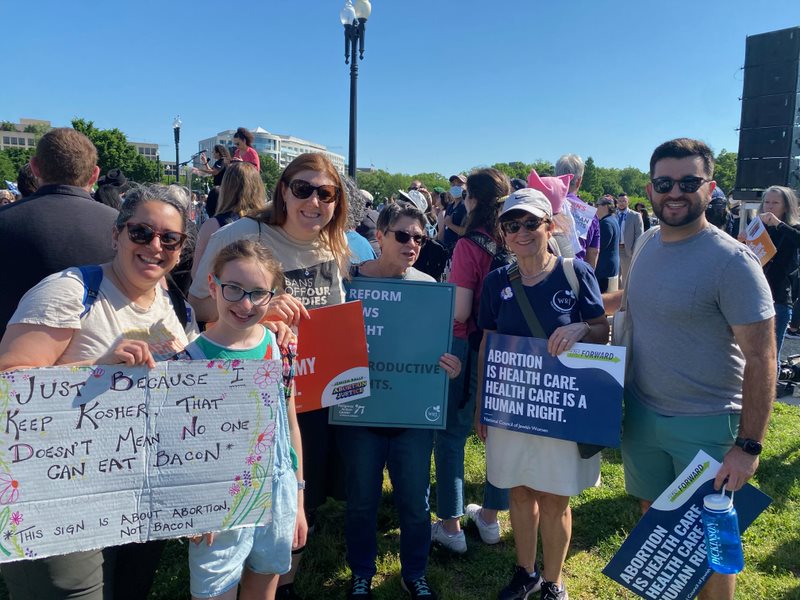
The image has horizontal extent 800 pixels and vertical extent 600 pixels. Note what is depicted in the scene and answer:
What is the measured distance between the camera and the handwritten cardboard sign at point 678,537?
2.38 metres

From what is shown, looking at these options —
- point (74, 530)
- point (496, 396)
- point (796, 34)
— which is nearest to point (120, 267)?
point (74, 530)

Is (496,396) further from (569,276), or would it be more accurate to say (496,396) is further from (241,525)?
(241,525)

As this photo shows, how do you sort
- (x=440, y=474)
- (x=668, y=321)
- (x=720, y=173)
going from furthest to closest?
(x=720, y=173) < (x=440, y=474) < (x=668, y=321)

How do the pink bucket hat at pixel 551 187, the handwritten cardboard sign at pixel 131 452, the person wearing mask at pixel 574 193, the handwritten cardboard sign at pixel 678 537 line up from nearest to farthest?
the handwritten cardboard sign at pixel 131 452, the handwritten cardboard sign at pixel 678 537, the pink bucket hat at pixel 551 187, the person wearing mask at pixel 574 193

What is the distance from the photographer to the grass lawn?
3.17 metres

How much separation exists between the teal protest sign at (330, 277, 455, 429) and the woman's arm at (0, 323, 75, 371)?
1.35 metres

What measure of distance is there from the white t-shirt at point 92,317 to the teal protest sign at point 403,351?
101cm

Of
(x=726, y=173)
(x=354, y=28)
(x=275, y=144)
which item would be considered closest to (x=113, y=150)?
(x=354, y=28)

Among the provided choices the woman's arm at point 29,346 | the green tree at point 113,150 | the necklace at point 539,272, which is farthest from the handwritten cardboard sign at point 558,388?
the green tree at point 113,150

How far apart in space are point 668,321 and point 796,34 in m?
20.0

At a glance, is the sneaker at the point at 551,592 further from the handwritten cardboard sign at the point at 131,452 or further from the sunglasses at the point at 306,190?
the sunglasses at the point at 306,190

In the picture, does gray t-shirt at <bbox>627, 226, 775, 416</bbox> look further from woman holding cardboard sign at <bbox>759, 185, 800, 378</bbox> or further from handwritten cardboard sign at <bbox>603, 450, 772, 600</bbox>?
woman holding cardboard sign at <bbox>759, 185, 800, 378</bbox>

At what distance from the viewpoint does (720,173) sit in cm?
6975

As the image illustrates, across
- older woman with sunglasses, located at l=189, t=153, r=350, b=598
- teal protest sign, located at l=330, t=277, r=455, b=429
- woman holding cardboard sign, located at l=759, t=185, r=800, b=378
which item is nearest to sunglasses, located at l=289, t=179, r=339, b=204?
older woman with sunglasses, located at l=189, t=153, r=350, b=598
